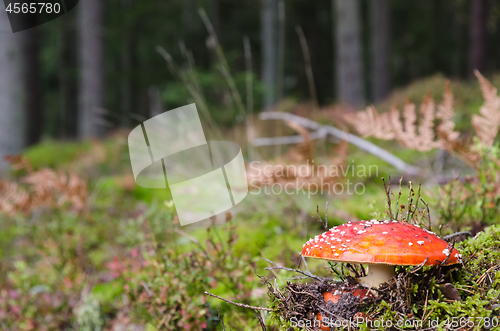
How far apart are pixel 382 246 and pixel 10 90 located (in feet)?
30.6

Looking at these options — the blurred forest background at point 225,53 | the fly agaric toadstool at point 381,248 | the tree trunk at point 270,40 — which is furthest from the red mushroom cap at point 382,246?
the tree trunk at point 270,40

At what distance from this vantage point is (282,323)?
1.39m

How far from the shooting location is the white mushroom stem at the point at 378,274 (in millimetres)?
1334

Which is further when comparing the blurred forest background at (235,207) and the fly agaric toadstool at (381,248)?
the blurred forest background at (235,207)

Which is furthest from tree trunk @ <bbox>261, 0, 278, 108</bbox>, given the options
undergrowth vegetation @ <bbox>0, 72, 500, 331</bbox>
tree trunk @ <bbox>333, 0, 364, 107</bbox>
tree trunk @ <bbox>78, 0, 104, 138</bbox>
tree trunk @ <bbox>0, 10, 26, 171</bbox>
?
undergrowth vegetation @ <bbox>0, 72, 500, 331</bbox>

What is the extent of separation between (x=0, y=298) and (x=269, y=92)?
30.1 feet

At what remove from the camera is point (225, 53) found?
9586mm

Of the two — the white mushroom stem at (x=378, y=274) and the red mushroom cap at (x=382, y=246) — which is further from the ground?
the red mushroom cap at (x=382, y=246)

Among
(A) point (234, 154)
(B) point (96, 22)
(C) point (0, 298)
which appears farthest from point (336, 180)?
(B) point (96, 22)

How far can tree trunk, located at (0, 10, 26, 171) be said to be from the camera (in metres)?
8.04

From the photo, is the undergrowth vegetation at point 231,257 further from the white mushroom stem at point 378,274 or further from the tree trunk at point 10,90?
the tree trunk at point 10,90

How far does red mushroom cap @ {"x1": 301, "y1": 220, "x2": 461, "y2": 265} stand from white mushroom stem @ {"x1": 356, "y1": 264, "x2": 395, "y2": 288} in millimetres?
154

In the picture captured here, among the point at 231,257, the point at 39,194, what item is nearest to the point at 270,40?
the point at 39,194

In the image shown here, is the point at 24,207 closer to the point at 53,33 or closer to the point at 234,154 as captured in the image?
the point at 234,154
